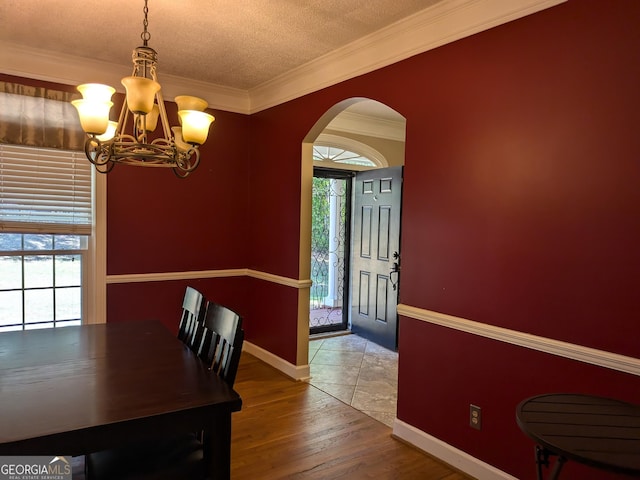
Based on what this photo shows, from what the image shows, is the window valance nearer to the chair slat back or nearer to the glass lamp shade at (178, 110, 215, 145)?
the glass lamp shade at (178, 110, 215, 145)

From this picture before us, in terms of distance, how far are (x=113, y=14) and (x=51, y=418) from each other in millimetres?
2351

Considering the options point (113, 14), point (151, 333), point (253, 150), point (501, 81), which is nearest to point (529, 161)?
point (501, 81)

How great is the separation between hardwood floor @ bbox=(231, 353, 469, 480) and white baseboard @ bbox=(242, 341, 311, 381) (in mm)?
241

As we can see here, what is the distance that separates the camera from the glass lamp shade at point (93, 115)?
1.71m

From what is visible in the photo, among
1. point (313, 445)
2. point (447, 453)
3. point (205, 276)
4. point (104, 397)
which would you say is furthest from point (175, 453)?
point (205, 276)

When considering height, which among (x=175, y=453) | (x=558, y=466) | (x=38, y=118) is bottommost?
(x=175, y=453)

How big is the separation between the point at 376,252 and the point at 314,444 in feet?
8.60

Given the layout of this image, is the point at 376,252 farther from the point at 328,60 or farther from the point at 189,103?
the point at 189,103

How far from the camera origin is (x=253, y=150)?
4367 mm

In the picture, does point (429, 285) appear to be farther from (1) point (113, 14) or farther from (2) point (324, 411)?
(1) point (113, 14)

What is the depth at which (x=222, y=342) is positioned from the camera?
191 cm

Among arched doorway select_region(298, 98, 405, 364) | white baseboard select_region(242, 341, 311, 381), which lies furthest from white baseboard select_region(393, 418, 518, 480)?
arched doorway select_region(298, 98, 405, 364)

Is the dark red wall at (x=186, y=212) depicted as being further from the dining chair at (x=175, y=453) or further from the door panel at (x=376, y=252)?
the dining chair at (x=175, y=453)

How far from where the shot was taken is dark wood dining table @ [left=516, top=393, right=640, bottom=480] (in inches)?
49.9
